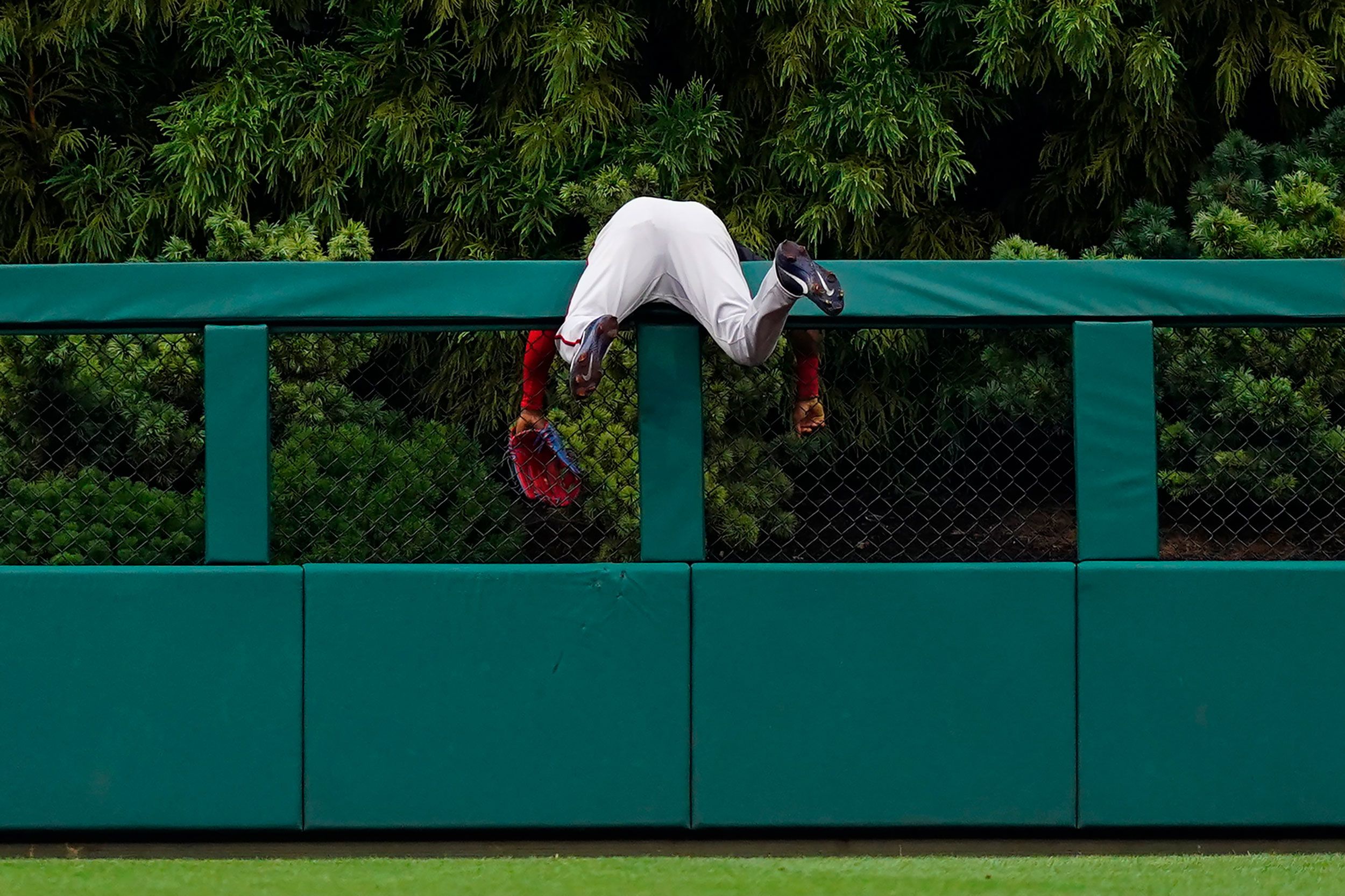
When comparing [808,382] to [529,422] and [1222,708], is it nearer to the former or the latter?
[529,422]

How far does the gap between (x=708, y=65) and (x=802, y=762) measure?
17.6 feet

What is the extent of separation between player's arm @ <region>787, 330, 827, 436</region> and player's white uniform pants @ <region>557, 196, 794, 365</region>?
8.3 inches

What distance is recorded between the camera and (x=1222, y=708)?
153 inches

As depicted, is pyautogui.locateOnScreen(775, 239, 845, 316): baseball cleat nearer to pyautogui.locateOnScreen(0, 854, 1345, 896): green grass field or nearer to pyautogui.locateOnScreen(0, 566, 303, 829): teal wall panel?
pyautogui.locateOnScreen(0, 854, 1345, 896): green grass field

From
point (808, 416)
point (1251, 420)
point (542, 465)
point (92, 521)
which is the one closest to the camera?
point (808, 416)

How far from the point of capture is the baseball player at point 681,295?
356cm

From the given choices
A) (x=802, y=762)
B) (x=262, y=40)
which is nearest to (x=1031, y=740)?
(x=802, y=762)

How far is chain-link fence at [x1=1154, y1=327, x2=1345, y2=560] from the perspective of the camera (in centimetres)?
560

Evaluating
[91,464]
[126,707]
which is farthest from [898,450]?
[126,707]

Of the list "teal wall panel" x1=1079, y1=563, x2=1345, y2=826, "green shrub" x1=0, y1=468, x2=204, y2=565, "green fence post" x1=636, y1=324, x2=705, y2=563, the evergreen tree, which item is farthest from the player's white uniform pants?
the evergreen tree

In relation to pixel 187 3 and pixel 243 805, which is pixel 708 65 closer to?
pixel 187 3

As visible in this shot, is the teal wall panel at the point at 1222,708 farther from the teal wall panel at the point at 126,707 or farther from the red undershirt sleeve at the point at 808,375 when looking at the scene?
the teal wall panel at the point at 126,707

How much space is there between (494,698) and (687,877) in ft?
2.73

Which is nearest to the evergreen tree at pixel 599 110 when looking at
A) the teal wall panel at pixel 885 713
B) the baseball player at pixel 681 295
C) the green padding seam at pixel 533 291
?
the baseball player at pixel 681 295
